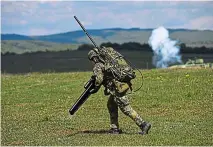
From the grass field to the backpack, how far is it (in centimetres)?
159

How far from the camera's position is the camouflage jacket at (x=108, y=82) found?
653 inches

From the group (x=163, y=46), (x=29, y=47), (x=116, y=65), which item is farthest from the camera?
(x=29, y=47)

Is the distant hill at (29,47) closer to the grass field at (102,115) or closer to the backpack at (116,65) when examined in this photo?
the grass field at (102,115)

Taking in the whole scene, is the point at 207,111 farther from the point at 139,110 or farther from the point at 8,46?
A: the point at 8,46

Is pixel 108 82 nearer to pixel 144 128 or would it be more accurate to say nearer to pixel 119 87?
pixel 119 87

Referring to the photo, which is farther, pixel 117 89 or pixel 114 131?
pixel 114 131

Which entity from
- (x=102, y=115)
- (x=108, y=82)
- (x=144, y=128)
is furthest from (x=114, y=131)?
(x=102, y=115)

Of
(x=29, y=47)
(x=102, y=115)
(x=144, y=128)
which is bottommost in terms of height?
(x=144, y=128)

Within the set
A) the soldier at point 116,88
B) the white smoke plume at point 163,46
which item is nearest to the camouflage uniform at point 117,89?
the soldier at point 116,88

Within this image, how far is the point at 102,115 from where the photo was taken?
22734 mm

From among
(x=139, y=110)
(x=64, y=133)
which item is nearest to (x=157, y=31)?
(x=139, y=110)

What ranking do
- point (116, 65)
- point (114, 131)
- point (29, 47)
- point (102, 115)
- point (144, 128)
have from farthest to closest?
1. point (29, 47)
2. point (102, 115)
3. point (114, 131)
4. point (144, 128)
5. point (116, 65)

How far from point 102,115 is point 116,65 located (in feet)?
20.6

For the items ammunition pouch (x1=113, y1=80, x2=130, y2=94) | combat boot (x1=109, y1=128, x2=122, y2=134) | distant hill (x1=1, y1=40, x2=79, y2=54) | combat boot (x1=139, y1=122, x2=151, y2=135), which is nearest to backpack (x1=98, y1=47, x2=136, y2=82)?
ammunition pouch (x1=113, y1=80, x2=130, y2=94)
